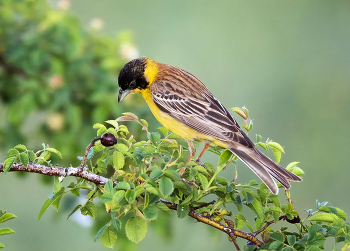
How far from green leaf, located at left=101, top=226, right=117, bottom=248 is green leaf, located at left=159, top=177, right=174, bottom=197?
28cm

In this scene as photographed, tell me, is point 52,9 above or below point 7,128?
above

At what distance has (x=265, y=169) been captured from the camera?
5.17 feet

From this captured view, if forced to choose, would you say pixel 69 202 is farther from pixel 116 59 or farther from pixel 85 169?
pixel 85 169

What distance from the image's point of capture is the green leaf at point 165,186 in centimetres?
105

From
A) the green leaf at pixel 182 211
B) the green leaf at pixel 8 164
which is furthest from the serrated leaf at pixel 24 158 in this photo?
the green leaf at pixel 182 211

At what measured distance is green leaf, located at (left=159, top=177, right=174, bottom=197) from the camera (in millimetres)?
1054

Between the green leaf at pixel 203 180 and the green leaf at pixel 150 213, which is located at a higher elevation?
the green leaf at pixel 203 180

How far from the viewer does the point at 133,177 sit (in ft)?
4.18

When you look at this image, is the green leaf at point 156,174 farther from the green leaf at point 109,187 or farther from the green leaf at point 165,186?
the green leaf at point 109,187

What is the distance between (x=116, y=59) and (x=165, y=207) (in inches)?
76.8

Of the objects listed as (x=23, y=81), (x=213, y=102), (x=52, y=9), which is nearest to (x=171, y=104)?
(x=213, y=102)

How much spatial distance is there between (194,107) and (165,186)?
1.12m

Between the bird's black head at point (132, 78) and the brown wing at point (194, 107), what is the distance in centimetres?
8

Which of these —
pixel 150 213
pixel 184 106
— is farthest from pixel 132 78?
pixel 150 213
